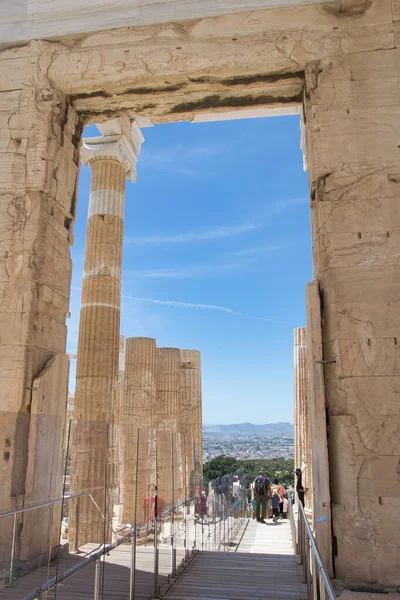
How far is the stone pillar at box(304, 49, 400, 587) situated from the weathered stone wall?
11.1 feet

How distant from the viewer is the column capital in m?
13.6

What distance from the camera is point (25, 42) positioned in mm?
7512

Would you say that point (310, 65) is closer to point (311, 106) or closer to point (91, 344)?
point (311, 106)

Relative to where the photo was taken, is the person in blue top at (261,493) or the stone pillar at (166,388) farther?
the stone pillar at (166,388)

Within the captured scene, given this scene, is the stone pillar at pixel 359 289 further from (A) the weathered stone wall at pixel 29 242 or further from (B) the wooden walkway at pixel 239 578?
(A) the weathered stone wall at pixel 29 242

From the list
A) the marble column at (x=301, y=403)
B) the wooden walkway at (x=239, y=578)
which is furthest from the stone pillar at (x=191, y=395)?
the wooden walkway at (x=239, y=578)

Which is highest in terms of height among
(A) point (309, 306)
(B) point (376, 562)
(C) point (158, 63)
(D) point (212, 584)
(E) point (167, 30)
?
(E) point (167, 30)

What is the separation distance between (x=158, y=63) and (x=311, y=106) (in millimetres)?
2073

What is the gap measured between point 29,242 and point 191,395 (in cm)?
1645

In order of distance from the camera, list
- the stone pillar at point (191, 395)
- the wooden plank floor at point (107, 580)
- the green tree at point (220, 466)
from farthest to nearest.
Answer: the green tree at point (220, 466), the stone pillar at point (191, 395), the wooden plank floor at point (107, 580)

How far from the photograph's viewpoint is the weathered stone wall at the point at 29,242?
6289 millimetres

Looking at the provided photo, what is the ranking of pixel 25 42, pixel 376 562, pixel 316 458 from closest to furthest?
pixel 376 562 < pixel 316 458 < pixel 25 42

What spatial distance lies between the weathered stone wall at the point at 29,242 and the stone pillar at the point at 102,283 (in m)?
5.47

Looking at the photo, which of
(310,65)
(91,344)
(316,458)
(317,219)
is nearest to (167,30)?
(310,65)
